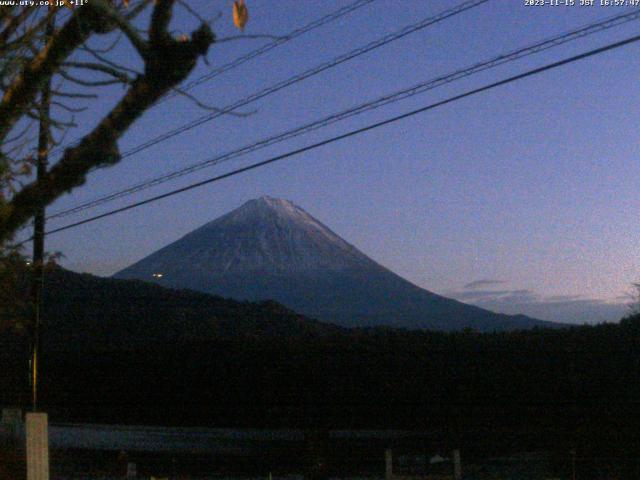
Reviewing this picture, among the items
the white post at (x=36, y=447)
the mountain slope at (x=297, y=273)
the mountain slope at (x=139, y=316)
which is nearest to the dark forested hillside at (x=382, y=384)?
the mountain slope at (x=139, y=316)

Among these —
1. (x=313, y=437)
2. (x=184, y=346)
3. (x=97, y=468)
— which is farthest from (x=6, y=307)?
(x=184, y=346)

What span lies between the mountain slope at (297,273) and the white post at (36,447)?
84.5 metres

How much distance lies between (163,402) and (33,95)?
27.8m

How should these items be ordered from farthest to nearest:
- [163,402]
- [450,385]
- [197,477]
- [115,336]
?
[115,336] → [163,402] → [450,385] → [197,477]

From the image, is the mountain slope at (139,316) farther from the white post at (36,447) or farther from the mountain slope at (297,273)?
the mountain slope at (297,273)

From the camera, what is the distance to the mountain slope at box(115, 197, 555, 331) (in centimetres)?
10581

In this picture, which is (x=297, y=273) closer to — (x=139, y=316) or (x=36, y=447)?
(x=139, y=316)

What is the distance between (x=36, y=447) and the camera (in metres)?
11.7

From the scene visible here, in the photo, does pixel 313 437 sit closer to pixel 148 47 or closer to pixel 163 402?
pixel 163 402

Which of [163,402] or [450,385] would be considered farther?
[163,402]

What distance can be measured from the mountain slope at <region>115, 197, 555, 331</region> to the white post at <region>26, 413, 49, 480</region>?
277 feet

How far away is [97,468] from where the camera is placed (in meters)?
21.6

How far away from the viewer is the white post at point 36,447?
1165cm

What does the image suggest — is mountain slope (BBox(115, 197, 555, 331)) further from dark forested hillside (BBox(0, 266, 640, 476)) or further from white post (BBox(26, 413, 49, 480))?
white post (BBox(26, 413, 49, 480))
